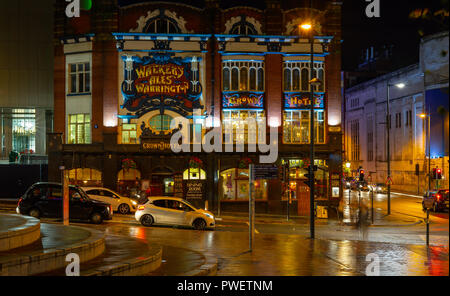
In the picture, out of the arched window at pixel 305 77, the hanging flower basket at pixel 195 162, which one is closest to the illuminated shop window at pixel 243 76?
the arched window at pixel 305 77

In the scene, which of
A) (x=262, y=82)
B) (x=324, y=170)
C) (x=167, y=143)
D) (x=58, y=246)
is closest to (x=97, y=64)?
(x=167, y=143)

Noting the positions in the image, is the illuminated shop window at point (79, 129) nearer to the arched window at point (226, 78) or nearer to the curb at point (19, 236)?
the arched window at point (226, 78)

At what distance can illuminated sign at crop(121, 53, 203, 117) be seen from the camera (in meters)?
41.8

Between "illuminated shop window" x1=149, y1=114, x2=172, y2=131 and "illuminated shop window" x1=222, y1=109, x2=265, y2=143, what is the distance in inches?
163

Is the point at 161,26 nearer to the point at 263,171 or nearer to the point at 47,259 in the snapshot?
the point at 263,171

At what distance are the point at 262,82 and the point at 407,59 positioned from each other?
6721 centimetres

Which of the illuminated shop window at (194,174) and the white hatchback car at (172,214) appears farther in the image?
the illuminated shop window at (194,174)

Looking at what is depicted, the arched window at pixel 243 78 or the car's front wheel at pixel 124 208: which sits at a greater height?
the arched window at pixel 243 78

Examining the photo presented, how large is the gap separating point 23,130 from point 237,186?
21731mm

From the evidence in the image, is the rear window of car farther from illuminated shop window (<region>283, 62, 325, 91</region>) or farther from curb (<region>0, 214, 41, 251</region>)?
illuminated shop window (<region>283, 62, 325, 91</region>)

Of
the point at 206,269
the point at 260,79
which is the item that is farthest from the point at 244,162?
the point at 206,269

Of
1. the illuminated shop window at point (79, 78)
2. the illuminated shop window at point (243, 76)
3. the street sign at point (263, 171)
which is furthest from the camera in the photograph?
the illuminated shop window at point (79, 78)

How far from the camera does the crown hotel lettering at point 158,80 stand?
41.9 m

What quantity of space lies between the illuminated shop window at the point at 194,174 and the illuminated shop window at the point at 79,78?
983 cm
